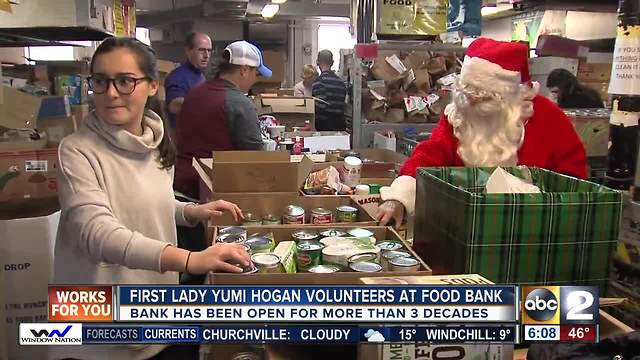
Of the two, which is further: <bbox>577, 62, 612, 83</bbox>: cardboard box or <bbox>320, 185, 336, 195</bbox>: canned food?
<bbox>577, 62, 612, 83</bbox>: cardboard box

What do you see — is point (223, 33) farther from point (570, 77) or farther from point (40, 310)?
point (40, 310)

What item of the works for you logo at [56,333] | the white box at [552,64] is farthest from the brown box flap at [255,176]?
the white box at [552,64]

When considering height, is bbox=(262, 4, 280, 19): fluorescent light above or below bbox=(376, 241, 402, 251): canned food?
above

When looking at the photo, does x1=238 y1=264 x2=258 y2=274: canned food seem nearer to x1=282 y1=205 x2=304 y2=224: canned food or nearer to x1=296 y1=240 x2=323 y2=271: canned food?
x1=296 y1=240 x2=323 y2=271: canned food

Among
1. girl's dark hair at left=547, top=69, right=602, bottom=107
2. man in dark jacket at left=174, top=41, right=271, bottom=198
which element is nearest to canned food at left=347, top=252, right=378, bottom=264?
man in dark jacket at left=174, top=41, right=271, bottom=198

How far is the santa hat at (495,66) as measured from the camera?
219 cm

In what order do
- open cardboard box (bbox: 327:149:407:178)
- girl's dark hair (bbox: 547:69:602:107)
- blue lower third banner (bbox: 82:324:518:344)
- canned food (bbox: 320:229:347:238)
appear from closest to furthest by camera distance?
blue lower third banner (bbox: 82:324:518:344) → canned food (bbox: 320:229:347:238) → open cardboard box (bbox: 327:149:407:178) → girl's dark hair (bbox: 547:69:602:107)

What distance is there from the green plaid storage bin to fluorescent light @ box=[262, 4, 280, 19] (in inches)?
428

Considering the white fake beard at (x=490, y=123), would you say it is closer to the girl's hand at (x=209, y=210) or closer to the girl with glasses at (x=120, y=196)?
the girl's hand at (x=209, y=210)

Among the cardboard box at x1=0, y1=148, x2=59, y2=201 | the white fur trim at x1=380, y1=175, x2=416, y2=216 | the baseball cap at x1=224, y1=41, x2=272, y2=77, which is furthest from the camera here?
the baseball cap at x1=224, y1=41, x2=272, y2=77

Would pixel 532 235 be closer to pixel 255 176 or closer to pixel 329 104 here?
pixel 255 176

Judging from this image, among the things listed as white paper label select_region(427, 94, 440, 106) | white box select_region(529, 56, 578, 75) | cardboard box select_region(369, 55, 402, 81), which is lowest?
white paper label select_region(427, 94, 440, 106)

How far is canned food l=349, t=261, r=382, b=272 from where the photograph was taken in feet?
4.60

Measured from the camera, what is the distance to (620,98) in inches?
76.0
